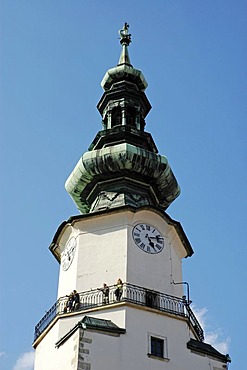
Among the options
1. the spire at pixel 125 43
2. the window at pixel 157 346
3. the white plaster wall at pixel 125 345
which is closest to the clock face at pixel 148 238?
the white plaster wall at pixel 125 345

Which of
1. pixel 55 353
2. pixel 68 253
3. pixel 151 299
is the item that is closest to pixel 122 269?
pixel 151 299

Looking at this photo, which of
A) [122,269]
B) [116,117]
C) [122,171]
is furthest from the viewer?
[116,117]

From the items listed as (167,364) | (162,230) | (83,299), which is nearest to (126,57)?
(162,230)

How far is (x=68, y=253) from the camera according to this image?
71.6 ft

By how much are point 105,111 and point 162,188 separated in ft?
13.2

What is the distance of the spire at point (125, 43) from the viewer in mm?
28484

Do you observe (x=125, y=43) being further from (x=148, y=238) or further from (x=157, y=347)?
(x=157, y=347)

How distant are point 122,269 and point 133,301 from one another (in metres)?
1.19

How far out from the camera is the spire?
2848cm

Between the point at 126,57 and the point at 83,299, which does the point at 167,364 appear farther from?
the point at 126,57

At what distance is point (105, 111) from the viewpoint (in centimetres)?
2608

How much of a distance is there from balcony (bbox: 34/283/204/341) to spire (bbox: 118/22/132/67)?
35.5 ft

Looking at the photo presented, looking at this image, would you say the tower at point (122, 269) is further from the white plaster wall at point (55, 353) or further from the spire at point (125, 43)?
the spire at point (125, 43)

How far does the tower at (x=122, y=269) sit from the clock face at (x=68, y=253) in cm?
4
